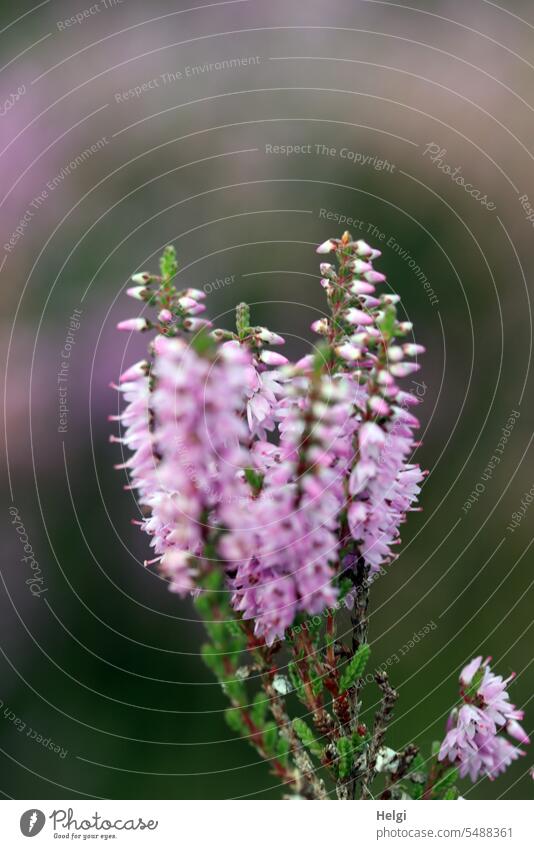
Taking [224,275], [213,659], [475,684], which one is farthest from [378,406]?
[224,275]

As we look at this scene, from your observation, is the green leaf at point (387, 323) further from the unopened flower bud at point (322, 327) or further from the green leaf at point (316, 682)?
the green leaf at point (316, 682)

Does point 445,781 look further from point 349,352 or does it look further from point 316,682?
point 349,352

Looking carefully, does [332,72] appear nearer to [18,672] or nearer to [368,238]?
[368,238]

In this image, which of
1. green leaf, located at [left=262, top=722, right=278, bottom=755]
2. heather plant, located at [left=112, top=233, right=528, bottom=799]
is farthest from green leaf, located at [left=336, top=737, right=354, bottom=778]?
green leaf, located at [left=262, top=722, right=278, bottom=755]

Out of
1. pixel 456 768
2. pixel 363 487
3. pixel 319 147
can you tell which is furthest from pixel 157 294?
pixel 319 147

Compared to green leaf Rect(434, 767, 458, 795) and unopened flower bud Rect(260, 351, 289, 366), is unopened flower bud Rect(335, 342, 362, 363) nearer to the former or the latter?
unopened flower bud Rect(260, 351, 289, 366)
